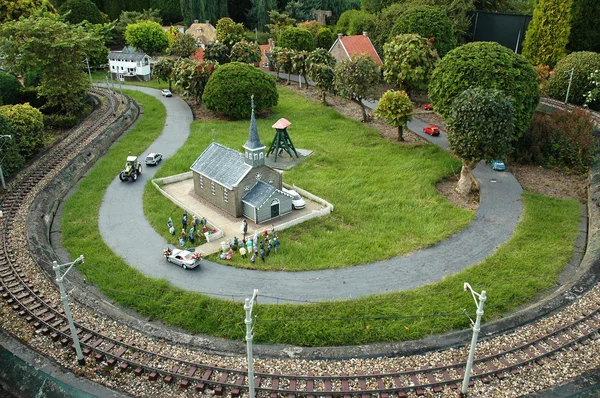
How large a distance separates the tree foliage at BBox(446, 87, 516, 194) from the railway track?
625 inches

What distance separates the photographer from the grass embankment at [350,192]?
34.8 metres

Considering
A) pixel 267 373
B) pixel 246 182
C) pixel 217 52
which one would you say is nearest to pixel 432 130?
pixel 246 182

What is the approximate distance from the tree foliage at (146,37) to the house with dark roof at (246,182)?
6324 cm

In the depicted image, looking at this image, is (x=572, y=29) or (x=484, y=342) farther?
(x=572, y=29)

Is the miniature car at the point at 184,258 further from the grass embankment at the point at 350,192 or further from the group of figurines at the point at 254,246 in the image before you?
the grass embankment at the point at 350,192

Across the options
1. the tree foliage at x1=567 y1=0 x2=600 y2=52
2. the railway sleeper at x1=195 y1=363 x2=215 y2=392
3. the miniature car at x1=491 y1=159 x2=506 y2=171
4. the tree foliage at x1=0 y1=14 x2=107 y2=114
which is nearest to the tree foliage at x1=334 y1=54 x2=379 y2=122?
the miniature car at x1=491 y1=159 x2=506 y2=171

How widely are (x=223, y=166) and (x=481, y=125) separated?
20.6 meters

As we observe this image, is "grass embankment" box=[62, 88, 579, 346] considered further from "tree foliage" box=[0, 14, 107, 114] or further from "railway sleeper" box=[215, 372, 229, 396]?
"tree foliage" box=[0, 14, 107, 114]

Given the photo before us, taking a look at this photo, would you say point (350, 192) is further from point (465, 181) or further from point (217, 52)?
point (217, 52)

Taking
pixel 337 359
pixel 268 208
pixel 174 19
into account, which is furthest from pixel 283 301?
pixel 174 19

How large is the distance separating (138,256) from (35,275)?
246 inches

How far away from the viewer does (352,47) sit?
77.8 m

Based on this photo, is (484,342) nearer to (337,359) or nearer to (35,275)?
(337,359)

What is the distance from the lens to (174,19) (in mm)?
118688
